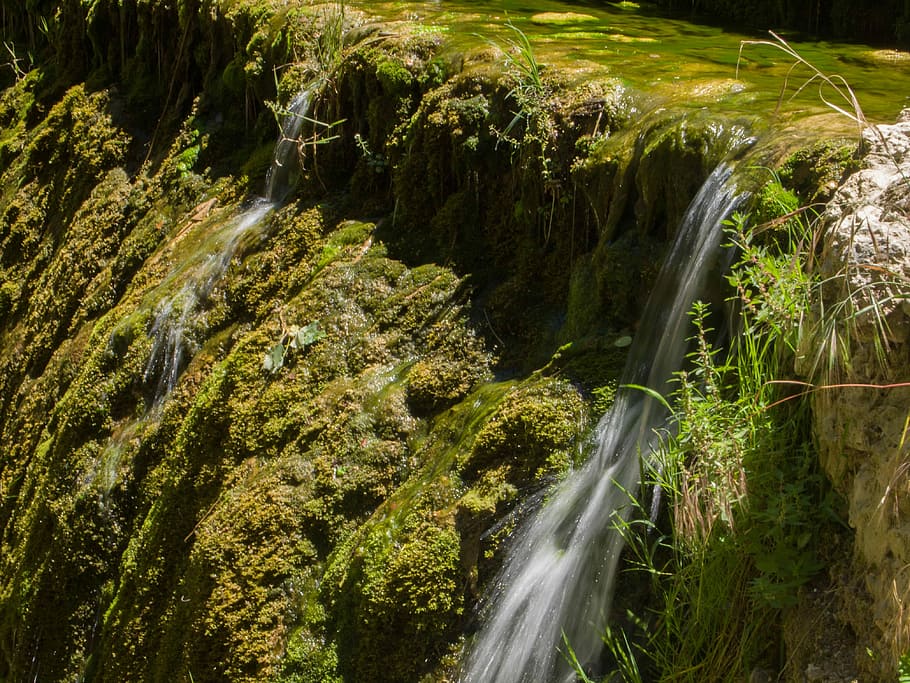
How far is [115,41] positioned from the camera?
841 cm

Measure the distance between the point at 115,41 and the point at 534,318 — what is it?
5.81 meters

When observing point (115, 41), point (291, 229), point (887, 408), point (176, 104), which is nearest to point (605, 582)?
point (887, 408)

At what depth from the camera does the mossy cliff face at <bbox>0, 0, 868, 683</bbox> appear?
3.60 m

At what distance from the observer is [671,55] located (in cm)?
543

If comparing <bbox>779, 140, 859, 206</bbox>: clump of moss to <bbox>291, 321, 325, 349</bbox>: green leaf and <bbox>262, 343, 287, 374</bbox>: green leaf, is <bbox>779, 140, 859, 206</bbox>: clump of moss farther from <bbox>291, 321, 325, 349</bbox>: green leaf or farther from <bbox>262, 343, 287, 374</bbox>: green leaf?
<bbox>262, 343, 287, 374</bbox>: green leaf

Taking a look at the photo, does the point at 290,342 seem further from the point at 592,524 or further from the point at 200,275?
the point at 592,524

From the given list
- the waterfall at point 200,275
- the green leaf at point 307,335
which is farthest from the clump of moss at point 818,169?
the waterfall at point 200,275

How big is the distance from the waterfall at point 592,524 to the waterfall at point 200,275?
2.63 meters

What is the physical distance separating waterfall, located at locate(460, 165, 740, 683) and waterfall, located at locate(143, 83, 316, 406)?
103 inches

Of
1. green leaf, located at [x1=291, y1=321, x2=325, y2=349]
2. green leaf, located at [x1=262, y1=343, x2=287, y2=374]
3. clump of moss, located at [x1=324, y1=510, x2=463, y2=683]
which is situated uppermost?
green leaf, located at [x1=291, y1=321, x2=325, y2=349]

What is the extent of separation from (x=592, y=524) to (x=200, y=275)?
3152 mm

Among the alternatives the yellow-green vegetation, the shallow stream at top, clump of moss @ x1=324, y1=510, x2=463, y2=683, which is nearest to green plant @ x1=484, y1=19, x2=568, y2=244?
the shallow stream at top

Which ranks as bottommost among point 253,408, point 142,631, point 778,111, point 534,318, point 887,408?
point 142,631

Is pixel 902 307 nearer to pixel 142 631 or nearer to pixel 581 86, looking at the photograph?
pixel 581 86
